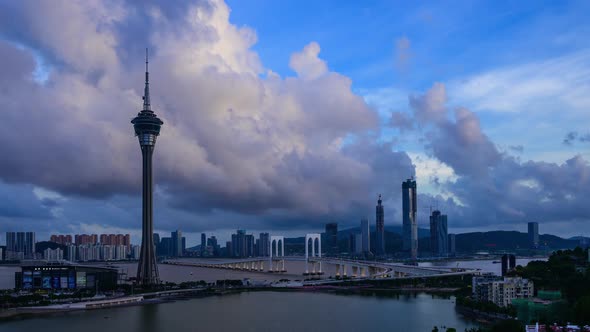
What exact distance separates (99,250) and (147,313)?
8958cm

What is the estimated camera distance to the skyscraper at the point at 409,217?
113 meters

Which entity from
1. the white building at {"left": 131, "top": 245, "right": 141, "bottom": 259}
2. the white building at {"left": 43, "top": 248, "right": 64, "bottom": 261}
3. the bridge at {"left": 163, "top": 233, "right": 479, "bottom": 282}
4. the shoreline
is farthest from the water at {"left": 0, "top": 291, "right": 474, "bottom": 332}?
the white building at {"left": 131, "top": 245, "right": 141, "bottom": 259}

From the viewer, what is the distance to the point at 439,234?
121875 millimetres

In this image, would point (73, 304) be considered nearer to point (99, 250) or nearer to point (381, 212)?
point (99, 250)

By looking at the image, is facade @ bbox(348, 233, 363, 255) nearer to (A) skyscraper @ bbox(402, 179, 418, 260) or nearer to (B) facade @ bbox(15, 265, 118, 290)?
(A) skyscraper @ bbox(402, 179, 418, 260)

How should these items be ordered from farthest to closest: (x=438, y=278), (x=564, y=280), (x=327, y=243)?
(x=327, y=243) < (x=438, y=278) < (x=564, y=280)

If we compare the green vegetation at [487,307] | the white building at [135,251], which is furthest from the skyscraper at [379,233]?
the green vegetation at [487,307]

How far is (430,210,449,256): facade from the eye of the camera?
120938 mm

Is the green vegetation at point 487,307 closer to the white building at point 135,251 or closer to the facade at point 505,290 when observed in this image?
the facade at point 505,290

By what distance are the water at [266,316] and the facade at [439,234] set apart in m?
A: 85.8

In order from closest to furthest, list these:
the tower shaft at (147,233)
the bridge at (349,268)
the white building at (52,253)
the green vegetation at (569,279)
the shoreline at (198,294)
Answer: the green vegetation at (569,279), the shoreline at (198,294), the tower shaft at (147,233), the bridge at (349,268), the white building at (52,253)

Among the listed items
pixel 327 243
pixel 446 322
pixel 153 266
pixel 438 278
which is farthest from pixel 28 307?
pixel 327 243

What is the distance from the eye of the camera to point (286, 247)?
14338 centimetres

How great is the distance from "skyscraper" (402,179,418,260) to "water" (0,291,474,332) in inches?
3016
